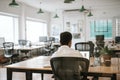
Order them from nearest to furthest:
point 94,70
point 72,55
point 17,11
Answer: point 72,55, point 94,70, point 17,11

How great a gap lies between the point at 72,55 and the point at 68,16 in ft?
33.4

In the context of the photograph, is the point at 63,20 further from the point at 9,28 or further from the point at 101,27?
the point at 9,28

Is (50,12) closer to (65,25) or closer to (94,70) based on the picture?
(65,25)

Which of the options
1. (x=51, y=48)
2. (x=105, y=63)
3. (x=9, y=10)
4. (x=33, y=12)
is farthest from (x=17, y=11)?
(x=105, y=63)

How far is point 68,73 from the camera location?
7.72 feet

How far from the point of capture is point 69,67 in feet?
7.63

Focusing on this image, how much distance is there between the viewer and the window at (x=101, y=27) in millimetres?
11602

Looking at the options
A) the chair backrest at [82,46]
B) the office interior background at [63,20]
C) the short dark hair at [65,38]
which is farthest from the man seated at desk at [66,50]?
the office interior background at [63,20]

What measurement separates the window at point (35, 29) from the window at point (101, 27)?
3153 mm

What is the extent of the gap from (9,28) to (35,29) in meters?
2.69

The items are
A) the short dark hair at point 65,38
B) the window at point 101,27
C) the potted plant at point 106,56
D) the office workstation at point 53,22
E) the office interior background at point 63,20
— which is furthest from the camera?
the window at point 101,27

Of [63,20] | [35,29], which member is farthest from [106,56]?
[63,20]

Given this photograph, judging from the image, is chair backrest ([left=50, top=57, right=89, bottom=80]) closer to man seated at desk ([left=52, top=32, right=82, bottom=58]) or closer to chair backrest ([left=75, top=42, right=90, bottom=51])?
man seated at desk ([left=52, top=32, right=82, bottom=58])

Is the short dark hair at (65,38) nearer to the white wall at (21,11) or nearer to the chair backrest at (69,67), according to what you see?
the chair backrest at (69,67)
